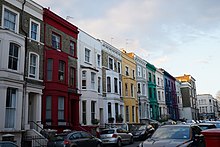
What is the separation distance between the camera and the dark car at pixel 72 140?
14663mm

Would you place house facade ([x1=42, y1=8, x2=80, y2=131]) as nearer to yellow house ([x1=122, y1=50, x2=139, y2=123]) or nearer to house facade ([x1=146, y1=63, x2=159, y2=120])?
yellow house ([x1=122, y1=50, x2=139, y2=123])

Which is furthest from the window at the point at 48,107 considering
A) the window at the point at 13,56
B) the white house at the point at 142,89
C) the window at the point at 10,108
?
the white house at the point at 142,89

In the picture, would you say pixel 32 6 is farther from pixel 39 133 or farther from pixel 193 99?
pixel 193 99

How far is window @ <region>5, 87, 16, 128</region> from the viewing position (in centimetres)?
1777

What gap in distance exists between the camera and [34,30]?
21703 millimetres

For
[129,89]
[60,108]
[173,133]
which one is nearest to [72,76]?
[60,108]

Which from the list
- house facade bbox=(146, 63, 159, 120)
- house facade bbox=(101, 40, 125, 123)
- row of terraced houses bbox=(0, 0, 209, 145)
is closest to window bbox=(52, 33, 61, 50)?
row of terraced houses bbox=(0, 0, 209, 145)

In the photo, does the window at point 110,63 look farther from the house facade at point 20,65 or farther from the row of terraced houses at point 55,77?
the house facade at point 20,65

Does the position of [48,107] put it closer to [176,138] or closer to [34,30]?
[34,30]

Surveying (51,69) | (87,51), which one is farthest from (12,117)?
(87,51)

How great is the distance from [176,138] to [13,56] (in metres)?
13.4

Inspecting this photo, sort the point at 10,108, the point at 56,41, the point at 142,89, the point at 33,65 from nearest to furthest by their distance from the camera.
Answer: the point at 10,108 < the point at 33,65 < the point at 56,41 < the point at 142,89

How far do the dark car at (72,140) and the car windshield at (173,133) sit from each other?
231 inches

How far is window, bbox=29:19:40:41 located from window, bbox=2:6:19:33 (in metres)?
1.64
